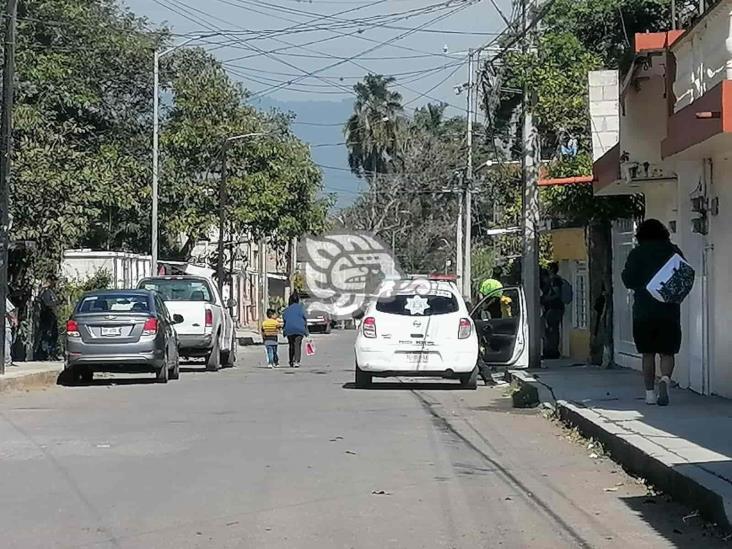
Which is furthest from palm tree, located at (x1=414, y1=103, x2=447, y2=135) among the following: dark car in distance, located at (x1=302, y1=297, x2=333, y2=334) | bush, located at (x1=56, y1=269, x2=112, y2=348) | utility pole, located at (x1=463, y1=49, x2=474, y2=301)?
bush, located at (x1=56, y1=269, x2=112, y2=348)

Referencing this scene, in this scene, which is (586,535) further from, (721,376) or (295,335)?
(295,335)

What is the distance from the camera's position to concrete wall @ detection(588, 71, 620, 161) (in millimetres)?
20188

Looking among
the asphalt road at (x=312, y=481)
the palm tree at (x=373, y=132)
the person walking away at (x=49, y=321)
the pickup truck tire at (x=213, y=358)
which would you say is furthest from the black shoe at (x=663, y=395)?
the palm tree at (x=373, y=132)

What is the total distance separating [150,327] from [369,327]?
13.0ft

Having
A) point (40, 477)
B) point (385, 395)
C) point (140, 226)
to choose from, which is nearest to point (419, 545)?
point (40, 477)

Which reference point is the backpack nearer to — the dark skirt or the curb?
the curb

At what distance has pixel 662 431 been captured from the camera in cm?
1198

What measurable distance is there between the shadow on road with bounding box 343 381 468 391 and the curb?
4970 millimetres

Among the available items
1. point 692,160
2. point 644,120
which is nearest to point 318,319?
point 644,120

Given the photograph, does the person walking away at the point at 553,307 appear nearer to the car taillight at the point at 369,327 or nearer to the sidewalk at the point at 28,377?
the car taillight at the point at 369,327

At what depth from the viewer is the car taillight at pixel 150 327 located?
21.5m

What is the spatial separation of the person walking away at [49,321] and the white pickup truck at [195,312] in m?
1.79

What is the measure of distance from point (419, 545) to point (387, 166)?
7410 centimetres

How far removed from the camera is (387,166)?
268 ft
